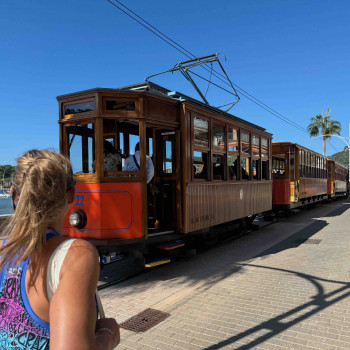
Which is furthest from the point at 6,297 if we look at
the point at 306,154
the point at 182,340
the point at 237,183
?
the point at 306,154

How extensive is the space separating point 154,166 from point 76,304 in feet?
17.8

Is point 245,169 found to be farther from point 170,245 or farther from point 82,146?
point 82,146

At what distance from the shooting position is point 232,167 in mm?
7480

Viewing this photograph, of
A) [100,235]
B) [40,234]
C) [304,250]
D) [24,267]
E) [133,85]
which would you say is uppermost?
[133,85]

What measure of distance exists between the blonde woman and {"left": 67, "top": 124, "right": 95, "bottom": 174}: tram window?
403 centimetres

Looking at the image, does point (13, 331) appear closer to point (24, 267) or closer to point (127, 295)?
point (24, 267)

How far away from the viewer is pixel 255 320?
3.59 meters

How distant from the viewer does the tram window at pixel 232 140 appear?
7125 millimetres

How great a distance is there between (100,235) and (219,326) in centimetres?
215

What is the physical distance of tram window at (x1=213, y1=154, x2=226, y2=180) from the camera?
22.0 ft

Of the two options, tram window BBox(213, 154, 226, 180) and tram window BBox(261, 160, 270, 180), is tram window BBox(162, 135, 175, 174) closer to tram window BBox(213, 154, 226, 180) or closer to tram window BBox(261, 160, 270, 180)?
tram window BBox(213, 154, 226, 180)

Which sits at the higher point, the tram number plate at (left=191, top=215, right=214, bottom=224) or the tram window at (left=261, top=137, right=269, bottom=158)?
the tram window at (left=261, top=137, right=269, bottom=158)

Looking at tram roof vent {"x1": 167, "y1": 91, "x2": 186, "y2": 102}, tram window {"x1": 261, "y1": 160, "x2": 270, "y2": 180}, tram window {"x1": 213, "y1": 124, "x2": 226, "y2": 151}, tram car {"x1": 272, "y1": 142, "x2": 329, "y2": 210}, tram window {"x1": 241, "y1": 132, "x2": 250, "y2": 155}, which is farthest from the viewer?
tram car {"x1": 272, "y1": 142, "x2": 329, "y2": 210}

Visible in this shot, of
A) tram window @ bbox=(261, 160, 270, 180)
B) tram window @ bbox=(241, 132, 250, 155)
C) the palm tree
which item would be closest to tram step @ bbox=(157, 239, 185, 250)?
tram window @ bbox=(241, 132, 250, 155)
